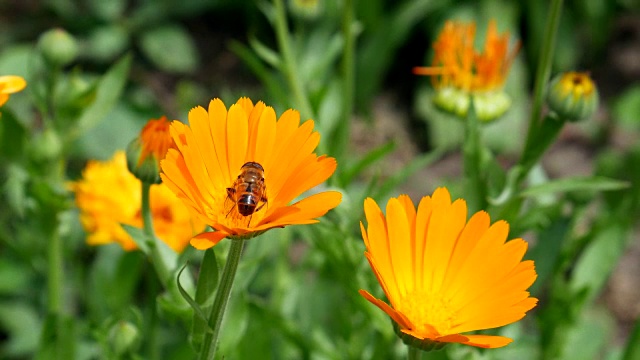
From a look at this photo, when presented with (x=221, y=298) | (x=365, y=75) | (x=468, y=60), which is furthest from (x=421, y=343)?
(x=365, y=75)

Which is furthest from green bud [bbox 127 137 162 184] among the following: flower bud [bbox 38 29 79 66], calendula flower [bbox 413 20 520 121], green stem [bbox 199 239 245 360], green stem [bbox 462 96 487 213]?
calendula flower [bbox 413 20 520 121]

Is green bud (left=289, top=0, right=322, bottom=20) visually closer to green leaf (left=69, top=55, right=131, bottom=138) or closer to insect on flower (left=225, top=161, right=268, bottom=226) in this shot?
green leaf (left=69, top=55, right=131, bottom=138)

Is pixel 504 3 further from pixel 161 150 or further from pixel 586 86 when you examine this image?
pixel 161 150

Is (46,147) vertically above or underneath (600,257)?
above

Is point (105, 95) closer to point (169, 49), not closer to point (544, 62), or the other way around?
point (544, 62)

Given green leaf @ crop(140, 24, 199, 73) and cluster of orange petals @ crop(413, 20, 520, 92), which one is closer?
cluster of orange petals @ crop(413, 20, 520, 92)

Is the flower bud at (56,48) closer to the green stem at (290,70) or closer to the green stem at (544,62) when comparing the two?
the green stem at (290,70)

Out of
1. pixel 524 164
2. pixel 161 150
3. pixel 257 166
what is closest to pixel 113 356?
pixel 161 150
